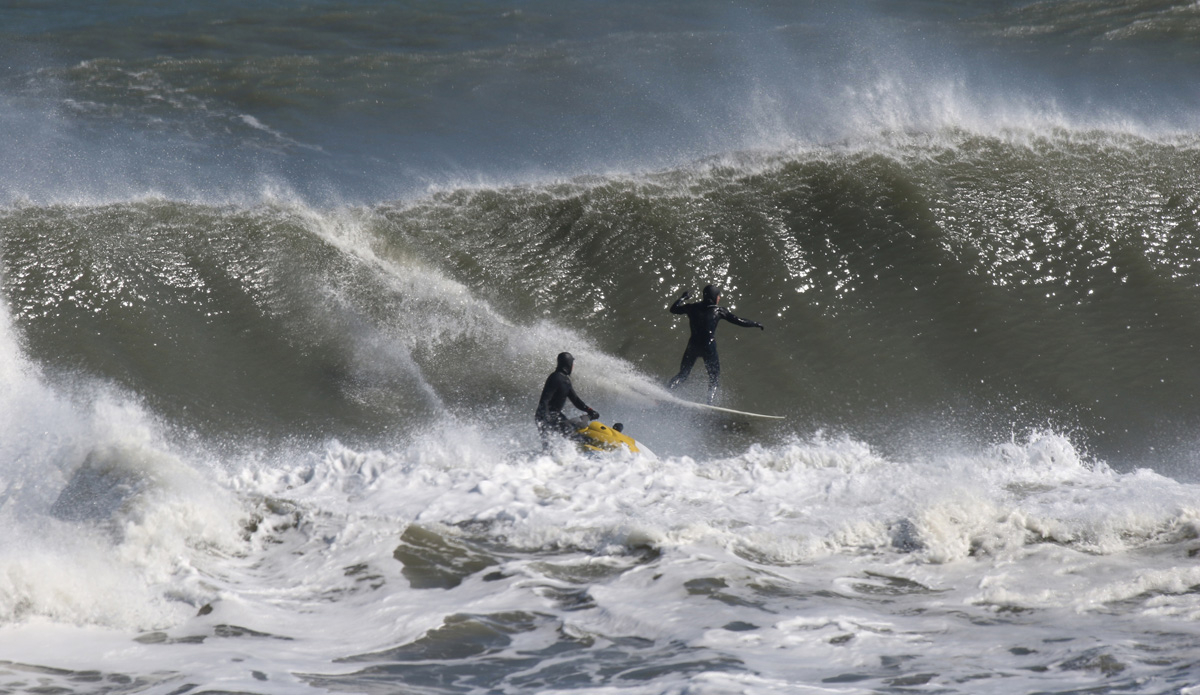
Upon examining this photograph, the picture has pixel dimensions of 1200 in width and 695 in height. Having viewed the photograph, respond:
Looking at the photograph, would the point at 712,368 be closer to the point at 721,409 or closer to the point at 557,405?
the point at 721,409

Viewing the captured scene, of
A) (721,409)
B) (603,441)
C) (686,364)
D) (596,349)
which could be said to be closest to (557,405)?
(603,441)

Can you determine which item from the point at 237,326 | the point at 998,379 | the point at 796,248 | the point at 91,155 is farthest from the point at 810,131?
the point at 91,155

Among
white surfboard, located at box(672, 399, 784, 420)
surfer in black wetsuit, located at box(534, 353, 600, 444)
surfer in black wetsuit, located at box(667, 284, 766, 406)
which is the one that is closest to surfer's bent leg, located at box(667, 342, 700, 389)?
surfer in black wetsuit, located at box(667, 284, 766, 406)

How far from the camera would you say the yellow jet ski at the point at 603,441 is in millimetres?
10086

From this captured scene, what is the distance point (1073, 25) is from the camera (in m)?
22.1

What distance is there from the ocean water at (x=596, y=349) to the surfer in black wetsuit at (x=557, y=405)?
42cm

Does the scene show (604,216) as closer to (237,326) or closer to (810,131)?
(810,131)

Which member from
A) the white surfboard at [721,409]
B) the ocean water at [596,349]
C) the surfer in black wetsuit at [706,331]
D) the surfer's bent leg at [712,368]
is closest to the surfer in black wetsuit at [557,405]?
the ocean water at [596,349]

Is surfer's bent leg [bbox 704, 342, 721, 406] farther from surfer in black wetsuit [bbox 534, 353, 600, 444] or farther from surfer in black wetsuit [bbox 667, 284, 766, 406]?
surfer in black wetsuit [bbox 534, 353, 600, 444]

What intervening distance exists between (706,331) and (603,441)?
229cm

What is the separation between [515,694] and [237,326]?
776 centimetres

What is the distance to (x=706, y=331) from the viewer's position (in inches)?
463

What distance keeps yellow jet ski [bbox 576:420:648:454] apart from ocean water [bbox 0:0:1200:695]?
211 millimetres

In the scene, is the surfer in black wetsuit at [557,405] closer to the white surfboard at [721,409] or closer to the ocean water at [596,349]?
the ocean water at [596,349]
